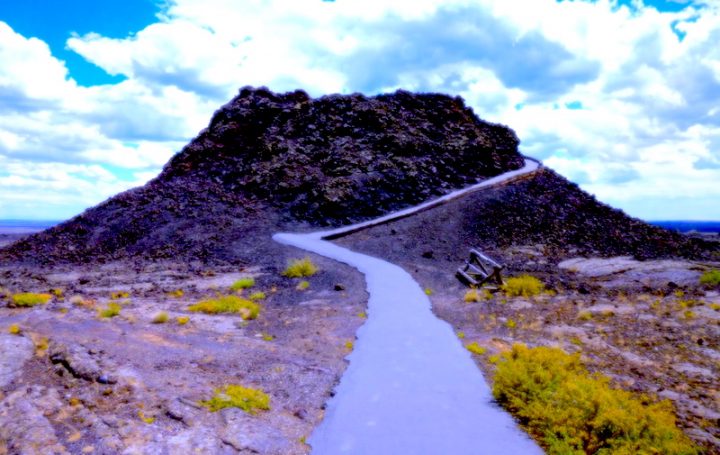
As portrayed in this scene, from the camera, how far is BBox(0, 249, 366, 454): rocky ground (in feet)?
18.3

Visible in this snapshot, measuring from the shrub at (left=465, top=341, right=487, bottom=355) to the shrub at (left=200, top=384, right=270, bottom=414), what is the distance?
14.4ft

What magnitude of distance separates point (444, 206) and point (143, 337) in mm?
26550

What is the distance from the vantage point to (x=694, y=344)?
987 cm

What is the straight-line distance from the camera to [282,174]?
39688mm

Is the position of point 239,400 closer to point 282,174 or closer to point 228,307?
point 228,307

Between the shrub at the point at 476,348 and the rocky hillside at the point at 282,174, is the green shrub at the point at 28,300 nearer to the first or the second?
the shrub at the point at 476,348

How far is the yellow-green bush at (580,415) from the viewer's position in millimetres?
5320

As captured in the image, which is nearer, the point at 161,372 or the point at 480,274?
the point at 161,372

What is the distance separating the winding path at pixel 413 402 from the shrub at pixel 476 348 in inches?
9.3

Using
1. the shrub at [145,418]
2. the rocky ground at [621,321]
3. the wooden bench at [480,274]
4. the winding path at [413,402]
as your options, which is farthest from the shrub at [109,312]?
the wooden bench at [480,274]

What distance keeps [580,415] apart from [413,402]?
2166 millimetres

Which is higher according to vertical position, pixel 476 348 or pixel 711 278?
pixel 711 278

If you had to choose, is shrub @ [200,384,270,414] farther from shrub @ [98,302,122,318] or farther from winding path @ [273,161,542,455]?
shrub @ [98,302,122,318]

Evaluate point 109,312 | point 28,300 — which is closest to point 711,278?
point 109,312
